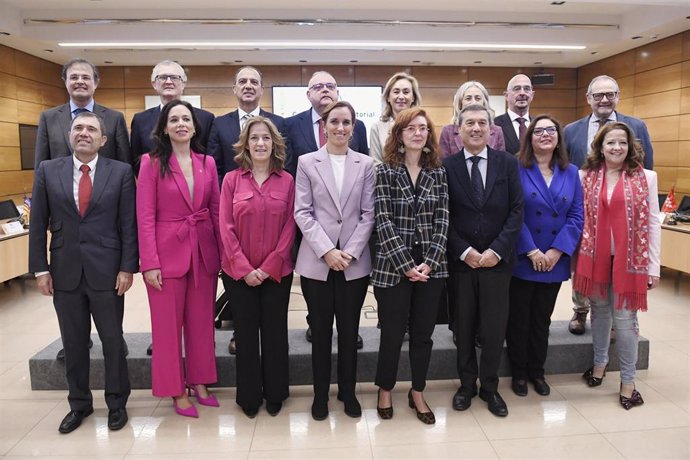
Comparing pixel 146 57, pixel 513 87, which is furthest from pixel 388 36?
pixel 513 87

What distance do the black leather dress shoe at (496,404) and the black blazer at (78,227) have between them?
89.6 inches

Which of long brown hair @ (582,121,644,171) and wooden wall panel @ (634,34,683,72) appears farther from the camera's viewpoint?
wooden wall panel @ (634,34,683,72)

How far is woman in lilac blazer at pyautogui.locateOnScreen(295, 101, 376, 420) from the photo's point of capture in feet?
9.26

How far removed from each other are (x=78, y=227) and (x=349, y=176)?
4.97 feet

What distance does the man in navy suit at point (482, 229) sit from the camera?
2.92 metres

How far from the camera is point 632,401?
10.5 ft

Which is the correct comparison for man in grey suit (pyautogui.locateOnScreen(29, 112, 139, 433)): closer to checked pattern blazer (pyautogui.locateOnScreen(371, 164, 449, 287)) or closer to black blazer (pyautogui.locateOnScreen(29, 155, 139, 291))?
black blazer (pyautogui.locateOnScreen(29, 155, 139, 291))

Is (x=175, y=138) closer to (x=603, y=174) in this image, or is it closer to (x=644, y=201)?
(x=603, y=174)

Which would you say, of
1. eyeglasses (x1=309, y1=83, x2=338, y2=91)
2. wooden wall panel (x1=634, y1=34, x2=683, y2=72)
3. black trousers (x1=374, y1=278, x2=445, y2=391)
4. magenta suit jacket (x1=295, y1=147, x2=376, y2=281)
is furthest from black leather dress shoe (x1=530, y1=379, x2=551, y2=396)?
wooden wall panel (x1=634, y1=34, x2=683, y2=72)

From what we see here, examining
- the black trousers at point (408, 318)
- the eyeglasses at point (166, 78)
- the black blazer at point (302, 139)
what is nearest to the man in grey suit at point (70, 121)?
the eyeglasses at point (166, 78)

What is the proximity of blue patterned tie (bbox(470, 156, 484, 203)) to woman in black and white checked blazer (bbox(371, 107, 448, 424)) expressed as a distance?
0.19 metres

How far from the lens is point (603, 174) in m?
3.22

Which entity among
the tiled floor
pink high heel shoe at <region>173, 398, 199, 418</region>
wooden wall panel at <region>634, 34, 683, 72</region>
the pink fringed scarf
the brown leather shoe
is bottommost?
the tiled floor

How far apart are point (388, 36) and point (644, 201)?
6234 mm
